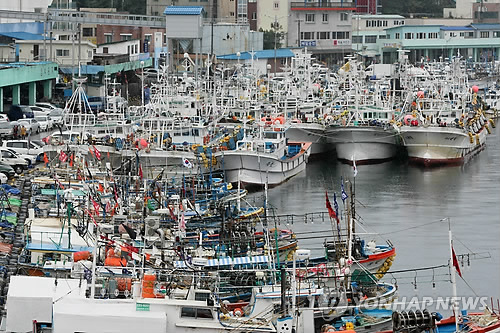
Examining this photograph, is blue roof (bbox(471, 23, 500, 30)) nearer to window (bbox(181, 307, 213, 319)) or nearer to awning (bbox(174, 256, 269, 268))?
awning (bbox(174, 256, 269, 268))

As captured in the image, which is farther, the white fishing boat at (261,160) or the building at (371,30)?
the building at (371,30)

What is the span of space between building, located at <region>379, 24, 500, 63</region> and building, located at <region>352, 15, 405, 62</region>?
76 centimetres

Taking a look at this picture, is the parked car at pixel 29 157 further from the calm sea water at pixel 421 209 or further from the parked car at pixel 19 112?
the parked car at pixel 19 112

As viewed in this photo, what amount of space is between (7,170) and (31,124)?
12719 millimetres

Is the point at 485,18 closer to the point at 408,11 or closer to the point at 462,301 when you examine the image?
the point at 408,11

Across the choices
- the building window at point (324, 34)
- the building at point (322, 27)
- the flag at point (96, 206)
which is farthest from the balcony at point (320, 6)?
the flag at point (96, 206)

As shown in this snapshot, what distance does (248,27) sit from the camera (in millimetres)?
80000

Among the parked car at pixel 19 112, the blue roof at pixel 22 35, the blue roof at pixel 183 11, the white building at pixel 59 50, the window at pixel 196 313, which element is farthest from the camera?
the blue roof at pixel 22 35

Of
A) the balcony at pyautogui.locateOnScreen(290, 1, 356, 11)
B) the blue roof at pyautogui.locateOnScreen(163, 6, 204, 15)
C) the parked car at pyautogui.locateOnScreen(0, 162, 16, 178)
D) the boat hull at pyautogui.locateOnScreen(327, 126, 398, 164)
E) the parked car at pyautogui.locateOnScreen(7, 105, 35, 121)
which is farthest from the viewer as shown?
→ the balcony at pyautogui.locateOnScreen(290, 1, 356, 11)

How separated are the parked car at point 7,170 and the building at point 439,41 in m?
58.4

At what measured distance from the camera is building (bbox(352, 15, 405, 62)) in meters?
96.2

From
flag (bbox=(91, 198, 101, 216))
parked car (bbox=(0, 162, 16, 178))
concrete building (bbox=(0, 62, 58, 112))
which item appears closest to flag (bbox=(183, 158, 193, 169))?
parked car (bbox=(0, 162, 16, 178))

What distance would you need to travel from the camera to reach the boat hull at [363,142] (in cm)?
5147

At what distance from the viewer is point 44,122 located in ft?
172
